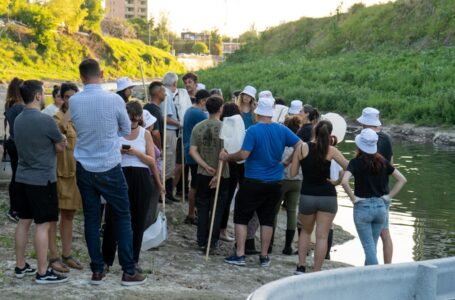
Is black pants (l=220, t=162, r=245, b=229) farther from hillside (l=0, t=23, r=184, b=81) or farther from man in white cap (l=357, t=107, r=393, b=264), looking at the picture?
hillside (l=0, t=23, r=184, b=81)

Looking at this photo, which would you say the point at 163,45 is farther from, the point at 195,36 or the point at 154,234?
the point at 154,234

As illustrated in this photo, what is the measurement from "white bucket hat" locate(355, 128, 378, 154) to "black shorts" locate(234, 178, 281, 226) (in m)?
1.12

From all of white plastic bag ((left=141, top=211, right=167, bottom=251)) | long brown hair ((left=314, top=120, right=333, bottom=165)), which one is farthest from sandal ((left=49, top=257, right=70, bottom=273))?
long brown hair ((left=314, top=120, right=333, bottom=165))

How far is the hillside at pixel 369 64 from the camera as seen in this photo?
116ft

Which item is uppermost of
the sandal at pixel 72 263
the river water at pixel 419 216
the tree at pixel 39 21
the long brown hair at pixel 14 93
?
the tree at pixel 39 21

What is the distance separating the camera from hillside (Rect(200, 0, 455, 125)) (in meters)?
35.2

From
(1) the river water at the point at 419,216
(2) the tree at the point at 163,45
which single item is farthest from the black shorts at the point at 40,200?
(2) the tree at the point at 163,45

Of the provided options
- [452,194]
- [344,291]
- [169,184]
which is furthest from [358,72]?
[344,291]

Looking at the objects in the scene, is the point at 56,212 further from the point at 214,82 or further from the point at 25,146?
the point at 214,82

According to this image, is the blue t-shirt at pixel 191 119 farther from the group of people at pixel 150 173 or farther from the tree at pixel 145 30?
the tree at pixel 145 30

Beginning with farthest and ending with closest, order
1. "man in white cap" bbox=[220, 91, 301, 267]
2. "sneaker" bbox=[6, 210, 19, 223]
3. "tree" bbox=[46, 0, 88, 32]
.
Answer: "tree" bbox=[46, 0, 88, 32], "sneaker" bbox=[6, 210, 19, 223], "man in white cap" bbox=[220, 91, 301, 267]

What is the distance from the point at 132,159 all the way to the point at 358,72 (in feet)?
121

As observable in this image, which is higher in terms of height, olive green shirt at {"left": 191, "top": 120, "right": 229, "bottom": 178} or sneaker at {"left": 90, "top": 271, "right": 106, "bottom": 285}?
olive green shirt at {"left": 191, "top": 120, "right": 229, "bottom": 178}

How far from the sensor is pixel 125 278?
6867 mm
